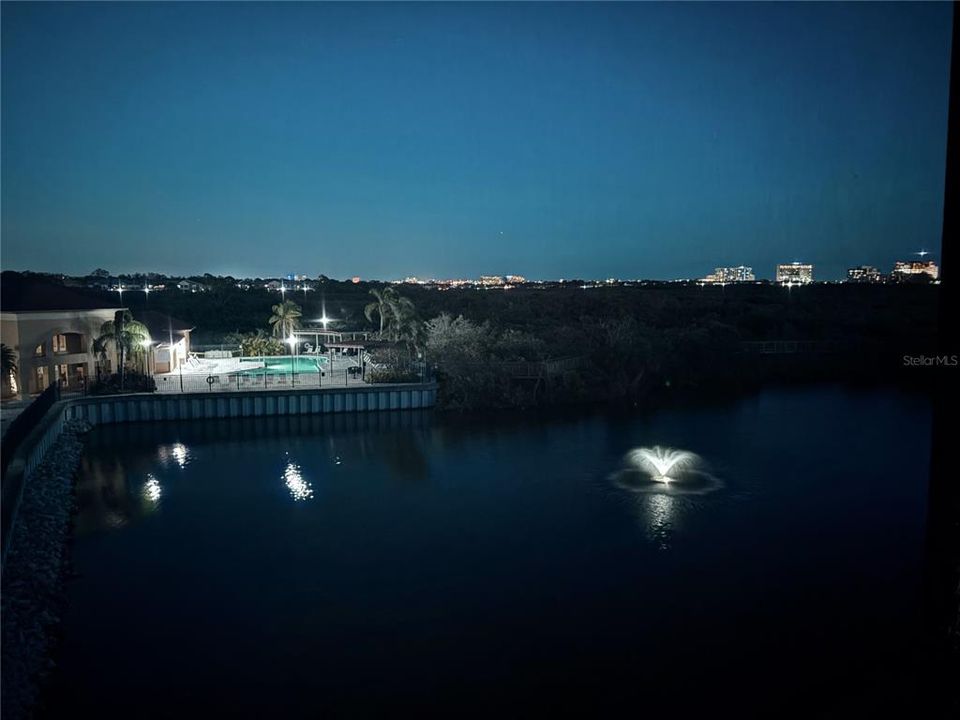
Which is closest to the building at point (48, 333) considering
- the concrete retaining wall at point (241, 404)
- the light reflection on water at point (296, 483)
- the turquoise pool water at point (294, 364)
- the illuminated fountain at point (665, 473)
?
the concrete retaining wall at point (241, 404)

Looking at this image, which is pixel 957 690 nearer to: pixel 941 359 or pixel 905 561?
pixel 905 561

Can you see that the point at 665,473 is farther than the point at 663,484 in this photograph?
Yes

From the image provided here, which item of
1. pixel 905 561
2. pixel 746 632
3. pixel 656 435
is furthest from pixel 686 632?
pixel 656 435

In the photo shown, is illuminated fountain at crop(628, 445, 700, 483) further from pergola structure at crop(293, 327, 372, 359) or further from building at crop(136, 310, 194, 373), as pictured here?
building at crop(136, 310, 194, 373)

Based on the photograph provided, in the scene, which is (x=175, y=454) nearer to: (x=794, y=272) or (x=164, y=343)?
(x=164, y=343)

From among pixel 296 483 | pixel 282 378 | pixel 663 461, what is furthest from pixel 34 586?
pixel 282 378

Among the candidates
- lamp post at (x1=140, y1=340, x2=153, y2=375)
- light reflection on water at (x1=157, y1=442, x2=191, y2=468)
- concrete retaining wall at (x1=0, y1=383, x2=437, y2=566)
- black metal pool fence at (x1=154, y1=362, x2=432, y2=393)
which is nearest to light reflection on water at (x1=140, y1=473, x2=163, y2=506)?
light reflection on water at (x1=157, y1=442, x2=191, y2=468)

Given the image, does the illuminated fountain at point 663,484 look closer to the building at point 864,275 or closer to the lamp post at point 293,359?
the lamp post at point 293,359
